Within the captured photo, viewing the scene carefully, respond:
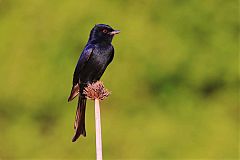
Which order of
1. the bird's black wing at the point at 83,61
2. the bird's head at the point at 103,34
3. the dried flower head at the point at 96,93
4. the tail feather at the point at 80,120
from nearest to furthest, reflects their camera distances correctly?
1. the dried flower head at the point at 96,93
2. the tail feather at the point at 80,120
3. the bird's black wing at the point at 83,61
4. the bird's head at the point at 103,34

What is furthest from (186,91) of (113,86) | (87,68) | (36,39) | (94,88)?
(94,88)

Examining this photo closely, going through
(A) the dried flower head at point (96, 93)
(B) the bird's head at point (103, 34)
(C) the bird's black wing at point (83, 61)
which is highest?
(B) the bird's head at point (103, 34)

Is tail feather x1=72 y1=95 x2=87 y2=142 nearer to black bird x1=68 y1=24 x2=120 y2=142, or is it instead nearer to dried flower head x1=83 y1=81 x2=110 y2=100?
black bird x1=68 y1=24 x2=120 y2=142

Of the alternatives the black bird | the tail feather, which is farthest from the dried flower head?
the black bird

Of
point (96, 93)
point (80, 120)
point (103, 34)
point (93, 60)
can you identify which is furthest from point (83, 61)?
point (96, 93)

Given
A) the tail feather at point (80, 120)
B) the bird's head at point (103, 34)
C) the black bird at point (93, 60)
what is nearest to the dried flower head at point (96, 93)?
the tail feather at point (80, 120)

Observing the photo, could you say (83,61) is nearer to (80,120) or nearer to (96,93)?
(80,120)

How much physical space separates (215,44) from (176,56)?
0.33 m

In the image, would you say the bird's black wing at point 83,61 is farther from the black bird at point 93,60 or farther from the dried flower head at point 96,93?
the dried flower head at point 96,93

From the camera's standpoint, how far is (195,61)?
5.30 meters

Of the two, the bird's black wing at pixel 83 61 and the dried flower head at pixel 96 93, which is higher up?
the bird's black wing at pixel 83 61

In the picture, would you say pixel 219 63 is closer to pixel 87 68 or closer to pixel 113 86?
pixel 113 86

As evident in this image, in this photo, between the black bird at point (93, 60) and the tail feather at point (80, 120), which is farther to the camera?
the black bird at point (93, 60)

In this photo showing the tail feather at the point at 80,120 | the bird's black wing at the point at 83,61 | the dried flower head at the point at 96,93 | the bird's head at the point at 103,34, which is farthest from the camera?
the bird's head at the point at 103,34
